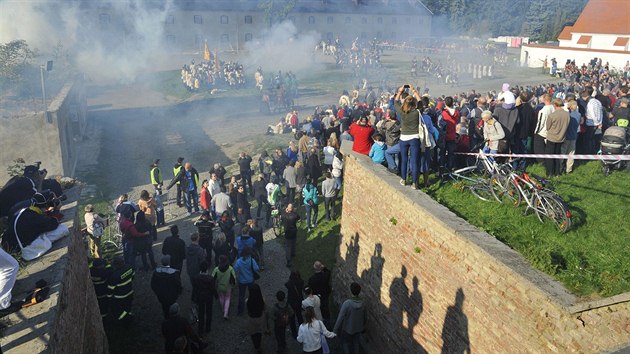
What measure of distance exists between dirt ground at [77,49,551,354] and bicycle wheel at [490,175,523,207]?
4.25 meters

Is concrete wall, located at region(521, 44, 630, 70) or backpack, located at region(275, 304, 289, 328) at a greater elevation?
concrete wall, located at region(521, 44, 630, 70)

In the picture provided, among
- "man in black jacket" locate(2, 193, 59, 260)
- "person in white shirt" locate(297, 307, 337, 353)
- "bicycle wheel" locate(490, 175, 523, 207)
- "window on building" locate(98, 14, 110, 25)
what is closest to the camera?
"man in black jacket" locate(2, 193, 59, 260)

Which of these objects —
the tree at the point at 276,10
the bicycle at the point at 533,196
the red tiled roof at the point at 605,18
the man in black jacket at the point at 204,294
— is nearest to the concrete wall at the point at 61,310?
the man in black jacket at the point at 204,294

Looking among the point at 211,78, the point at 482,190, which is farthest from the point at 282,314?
the point at 211,78

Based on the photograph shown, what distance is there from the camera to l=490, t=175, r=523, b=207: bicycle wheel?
7.70 meters

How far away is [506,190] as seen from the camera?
7.88 m

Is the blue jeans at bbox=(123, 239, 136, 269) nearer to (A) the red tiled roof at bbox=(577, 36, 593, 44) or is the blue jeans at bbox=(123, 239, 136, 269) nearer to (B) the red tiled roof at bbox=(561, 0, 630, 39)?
(B) the red tiled roof at bbox=(561, 0, 630, 39)

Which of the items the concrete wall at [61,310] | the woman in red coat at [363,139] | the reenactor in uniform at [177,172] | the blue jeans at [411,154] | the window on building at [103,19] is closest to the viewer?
the concrete wall at [61,310]

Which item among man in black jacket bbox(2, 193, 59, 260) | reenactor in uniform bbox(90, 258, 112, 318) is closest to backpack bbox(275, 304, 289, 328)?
reenactor in uniform bbox(90, 258, 112, 318)

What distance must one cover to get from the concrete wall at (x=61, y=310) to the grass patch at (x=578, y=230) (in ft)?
17.7

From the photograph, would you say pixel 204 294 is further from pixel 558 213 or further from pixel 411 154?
pixel 558 213

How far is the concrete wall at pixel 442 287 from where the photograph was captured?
534 cm

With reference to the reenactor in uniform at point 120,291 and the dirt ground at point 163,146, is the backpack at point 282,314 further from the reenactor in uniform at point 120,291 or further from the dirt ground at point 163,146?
the reenactor in uniform at point 120,291

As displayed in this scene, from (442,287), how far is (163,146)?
16084mm
